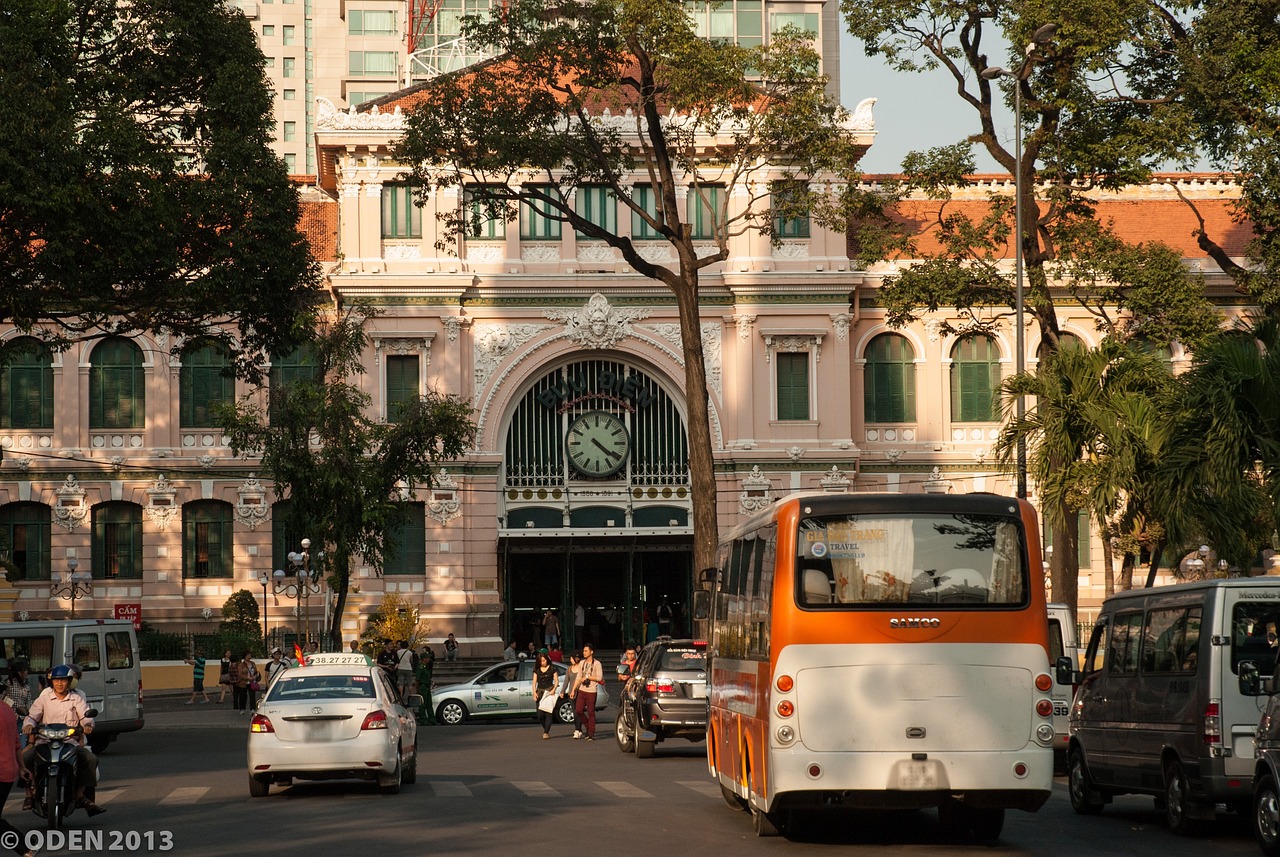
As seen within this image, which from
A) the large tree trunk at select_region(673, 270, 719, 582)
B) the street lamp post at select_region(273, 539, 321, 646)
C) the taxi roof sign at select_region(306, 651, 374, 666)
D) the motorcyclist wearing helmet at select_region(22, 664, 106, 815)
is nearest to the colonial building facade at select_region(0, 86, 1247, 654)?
the street lamp post at select_region(273, 539, 321, 646)

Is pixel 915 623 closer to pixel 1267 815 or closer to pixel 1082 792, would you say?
pixel 1267 815

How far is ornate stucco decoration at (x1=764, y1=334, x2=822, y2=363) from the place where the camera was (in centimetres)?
4809

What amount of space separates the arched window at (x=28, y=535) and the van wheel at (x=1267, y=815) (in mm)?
40930

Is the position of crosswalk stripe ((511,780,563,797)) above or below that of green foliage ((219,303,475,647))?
below

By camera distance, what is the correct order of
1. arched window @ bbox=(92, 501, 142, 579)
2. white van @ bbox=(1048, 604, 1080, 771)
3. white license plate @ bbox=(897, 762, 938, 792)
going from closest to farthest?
1. white license plate @ bbox=(897, 762, 938, 792)
2. white van @ bbox=(1048, 604, 1080, 771)
3. arched window @ bbox=(92, 501, 142, 579)

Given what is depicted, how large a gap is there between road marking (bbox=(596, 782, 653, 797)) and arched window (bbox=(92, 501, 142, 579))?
30952 millimetres

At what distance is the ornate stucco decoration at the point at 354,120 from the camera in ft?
155

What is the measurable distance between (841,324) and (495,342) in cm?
976

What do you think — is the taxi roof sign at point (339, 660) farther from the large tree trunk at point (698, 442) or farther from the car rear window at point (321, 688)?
the large tree trunk at point (698, 442)

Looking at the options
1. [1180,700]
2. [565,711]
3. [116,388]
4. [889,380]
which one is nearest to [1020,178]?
[565,711]

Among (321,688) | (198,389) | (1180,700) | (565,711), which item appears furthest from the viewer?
(198,389)

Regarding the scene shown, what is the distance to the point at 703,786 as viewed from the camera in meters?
20.8

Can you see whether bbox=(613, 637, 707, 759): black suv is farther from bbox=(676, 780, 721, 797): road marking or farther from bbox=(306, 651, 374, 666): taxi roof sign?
bbox=(306, 651, 374, 666): taxi roof sign

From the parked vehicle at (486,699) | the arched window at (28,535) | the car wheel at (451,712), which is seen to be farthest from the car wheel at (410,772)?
the arched window at (28,535)
